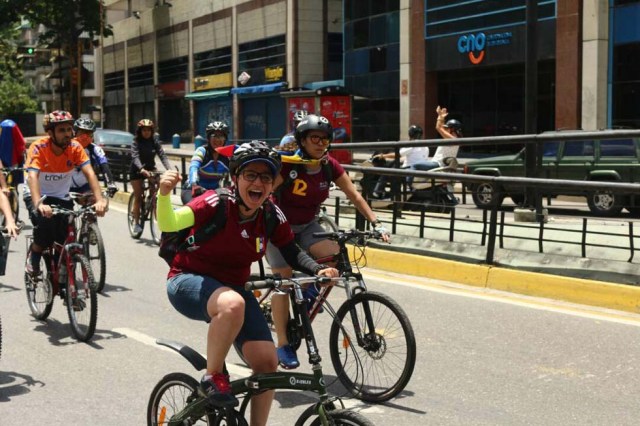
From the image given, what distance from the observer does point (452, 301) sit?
9.46 metres

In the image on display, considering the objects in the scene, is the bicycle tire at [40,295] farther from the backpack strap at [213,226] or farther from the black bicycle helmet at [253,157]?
the black bicycle helmet at [253,157]

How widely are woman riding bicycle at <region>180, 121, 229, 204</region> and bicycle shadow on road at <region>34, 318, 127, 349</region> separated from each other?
3.23 m

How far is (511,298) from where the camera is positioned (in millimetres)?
9523

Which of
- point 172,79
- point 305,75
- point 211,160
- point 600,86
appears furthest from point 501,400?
point 172,79

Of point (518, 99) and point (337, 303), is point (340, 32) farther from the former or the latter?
point (337, 303)

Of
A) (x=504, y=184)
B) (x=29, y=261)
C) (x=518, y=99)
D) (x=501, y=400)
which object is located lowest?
(x=501, y=400)

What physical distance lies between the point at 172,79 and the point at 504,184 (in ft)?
180

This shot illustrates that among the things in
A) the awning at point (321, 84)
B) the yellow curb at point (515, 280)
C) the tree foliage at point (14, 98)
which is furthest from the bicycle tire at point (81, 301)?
the tree foliage at point (14, 98)

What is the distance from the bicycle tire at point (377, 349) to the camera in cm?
610

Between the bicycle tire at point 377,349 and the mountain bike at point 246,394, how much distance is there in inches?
59.3

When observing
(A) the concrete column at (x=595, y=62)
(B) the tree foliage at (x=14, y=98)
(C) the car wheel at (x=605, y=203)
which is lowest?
(C) the car wheel at (x=605, y=203)

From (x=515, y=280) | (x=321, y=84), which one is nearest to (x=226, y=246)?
(x=515, y=280)

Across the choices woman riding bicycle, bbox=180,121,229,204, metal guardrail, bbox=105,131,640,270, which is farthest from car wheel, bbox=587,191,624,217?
woman riding bicycle, bbox=180,121,229,204

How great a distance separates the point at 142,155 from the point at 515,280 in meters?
6.78
